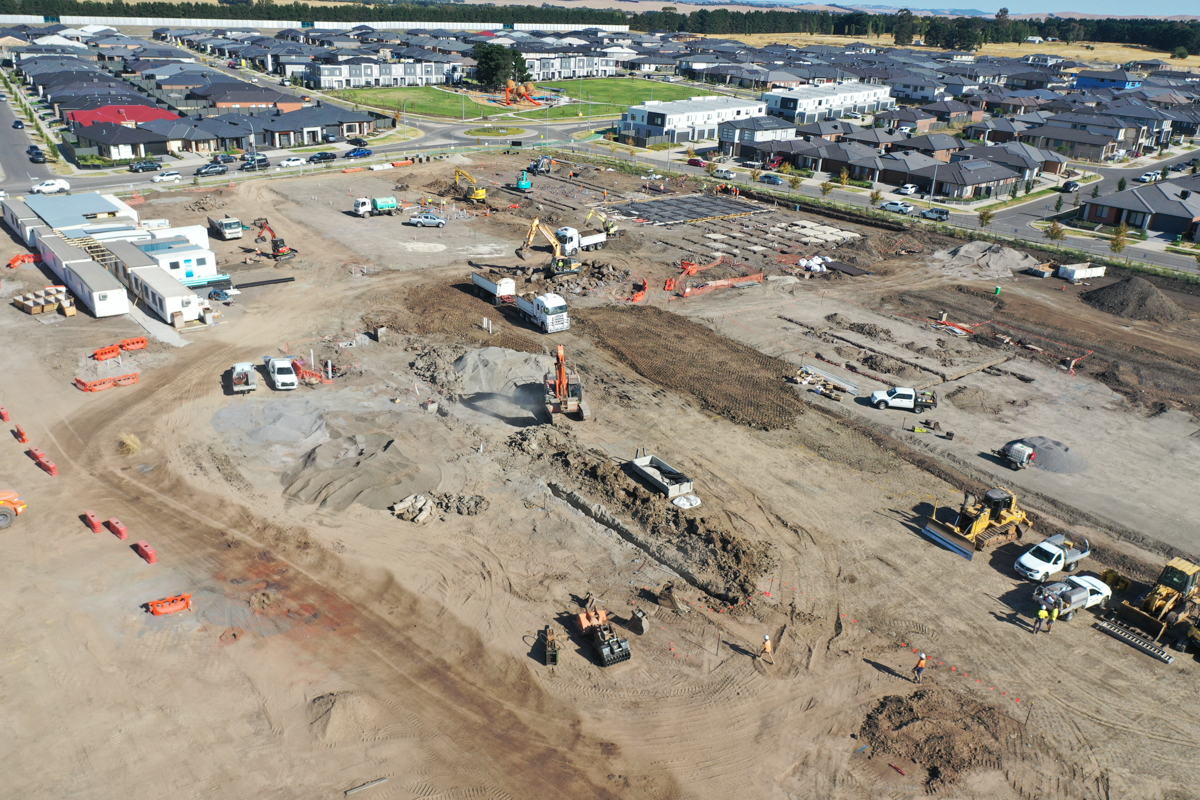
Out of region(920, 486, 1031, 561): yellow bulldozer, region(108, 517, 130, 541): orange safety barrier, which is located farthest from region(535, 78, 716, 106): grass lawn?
region(108, 517, 130, 541): orange safety barrier

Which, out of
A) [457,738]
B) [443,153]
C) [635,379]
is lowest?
[457,738]

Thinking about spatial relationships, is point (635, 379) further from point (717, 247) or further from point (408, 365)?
point (717, 247)

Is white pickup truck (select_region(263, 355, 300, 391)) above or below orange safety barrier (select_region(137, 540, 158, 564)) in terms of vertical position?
above

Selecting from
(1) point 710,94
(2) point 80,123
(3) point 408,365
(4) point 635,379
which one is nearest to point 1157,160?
(1) point 710,94

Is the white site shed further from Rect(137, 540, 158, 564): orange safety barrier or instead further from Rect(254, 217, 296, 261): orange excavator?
Rect(137, 540, 158, 564): orange safety barrier

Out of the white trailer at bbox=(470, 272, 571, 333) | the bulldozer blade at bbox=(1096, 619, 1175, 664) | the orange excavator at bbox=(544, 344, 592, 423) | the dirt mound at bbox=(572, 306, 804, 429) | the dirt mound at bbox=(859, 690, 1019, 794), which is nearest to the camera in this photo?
the dirt mound at bbox=(859, 690, 1019, 794)

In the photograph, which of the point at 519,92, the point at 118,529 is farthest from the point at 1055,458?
the point at 519,92

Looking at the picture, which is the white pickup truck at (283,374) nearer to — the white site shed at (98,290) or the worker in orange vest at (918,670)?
the white site shed at (98,290)
